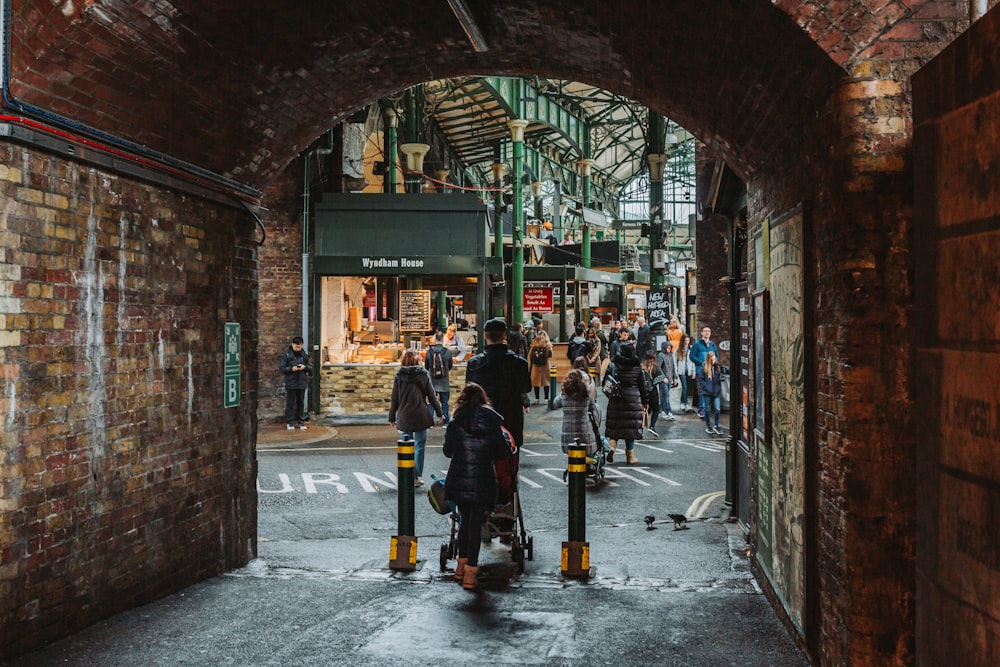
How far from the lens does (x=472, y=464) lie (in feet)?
22.5

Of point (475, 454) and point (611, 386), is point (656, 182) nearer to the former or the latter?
point (611, 386)

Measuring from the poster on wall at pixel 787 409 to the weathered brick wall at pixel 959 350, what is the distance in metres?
1.55

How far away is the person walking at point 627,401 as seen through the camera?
12.0 m

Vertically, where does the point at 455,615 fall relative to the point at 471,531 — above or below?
below

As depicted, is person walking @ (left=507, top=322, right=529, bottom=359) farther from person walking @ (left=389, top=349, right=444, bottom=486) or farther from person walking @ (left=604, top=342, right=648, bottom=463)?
person walking @ (left=389, top=349, right=444, bottom=486)

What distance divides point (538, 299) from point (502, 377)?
63.5 feet

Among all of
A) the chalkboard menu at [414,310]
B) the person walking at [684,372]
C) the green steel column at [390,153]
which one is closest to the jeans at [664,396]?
the person walking at [684,372]

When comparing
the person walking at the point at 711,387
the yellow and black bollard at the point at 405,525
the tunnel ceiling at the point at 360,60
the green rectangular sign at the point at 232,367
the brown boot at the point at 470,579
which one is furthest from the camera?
the person walking at the point at 711,387

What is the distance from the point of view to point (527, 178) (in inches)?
1374

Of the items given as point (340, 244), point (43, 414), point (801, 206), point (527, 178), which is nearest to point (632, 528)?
point (801, 206)

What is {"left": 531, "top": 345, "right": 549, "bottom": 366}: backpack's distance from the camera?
19.5 metres

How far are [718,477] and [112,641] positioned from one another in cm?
820

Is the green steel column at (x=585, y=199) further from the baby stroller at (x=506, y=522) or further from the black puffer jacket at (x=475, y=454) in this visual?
the black puffer jacket at (x=475, y=454)

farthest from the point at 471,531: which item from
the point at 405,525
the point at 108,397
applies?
the point at 108,397
